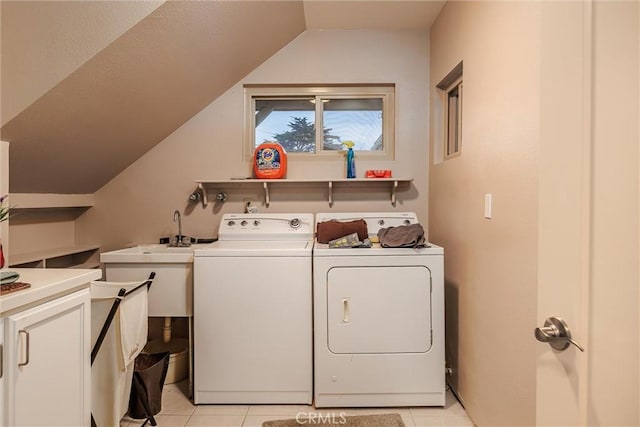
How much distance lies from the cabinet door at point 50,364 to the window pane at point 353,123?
210cm

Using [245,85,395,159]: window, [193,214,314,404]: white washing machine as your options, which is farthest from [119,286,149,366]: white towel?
[245,85,395,159]: window

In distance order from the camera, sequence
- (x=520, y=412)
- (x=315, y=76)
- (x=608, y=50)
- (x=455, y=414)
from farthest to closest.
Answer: (x=315, y=76)
(x=455, y=414)
(x=520, y=412)
(x=608, y=50)

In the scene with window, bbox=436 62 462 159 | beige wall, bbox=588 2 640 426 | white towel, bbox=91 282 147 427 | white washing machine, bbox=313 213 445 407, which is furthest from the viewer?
window, bbox=436 62 462 159

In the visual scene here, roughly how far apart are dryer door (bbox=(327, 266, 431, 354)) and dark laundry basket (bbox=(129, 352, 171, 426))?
3.26 feet

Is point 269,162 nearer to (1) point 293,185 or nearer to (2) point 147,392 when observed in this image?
(1) point 293,185

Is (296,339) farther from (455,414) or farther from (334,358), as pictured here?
(455,414)

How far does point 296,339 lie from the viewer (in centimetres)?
209

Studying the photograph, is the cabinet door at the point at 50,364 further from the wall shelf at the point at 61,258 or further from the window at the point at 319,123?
the window at the point at 319,123

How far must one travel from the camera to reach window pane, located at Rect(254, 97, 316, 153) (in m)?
2.93

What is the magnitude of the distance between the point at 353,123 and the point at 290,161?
0.63 meters

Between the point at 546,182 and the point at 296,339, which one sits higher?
the point at 546,182

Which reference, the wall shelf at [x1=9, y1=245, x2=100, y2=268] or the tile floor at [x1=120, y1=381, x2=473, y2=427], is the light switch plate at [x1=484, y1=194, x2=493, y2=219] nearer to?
the tile floor at [x1=120, y1=381, x2=473, y2=427]

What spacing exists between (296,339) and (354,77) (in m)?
2.02

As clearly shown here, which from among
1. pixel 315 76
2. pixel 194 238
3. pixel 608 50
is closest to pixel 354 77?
pixel 315 76
